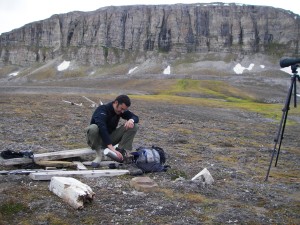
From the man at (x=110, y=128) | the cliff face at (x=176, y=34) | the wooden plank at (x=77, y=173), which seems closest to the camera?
the wooden plank at (x=77, y=173)

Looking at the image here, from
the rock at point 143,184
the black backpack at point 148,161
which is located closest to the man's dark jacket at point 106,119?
the black backpack at point 148,161

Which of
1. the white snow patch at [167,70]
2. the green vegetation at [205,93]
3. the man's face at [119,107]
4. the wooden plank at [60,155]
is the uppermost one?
the man's face at [119,107]

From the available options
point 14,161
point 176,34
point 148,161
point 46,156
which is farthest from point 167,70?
point 14,161

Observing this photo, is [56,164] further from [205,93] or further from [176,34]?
[176,34]

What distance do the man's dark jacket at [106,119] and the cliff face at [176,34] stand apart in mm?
168032

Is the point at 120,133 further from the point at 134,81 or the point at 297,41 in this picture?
the point at 297,41

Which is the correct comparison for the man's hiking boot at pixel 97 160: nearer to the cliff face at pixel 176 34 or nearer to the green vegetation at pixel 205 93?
the green vegetation at pixel 205 93

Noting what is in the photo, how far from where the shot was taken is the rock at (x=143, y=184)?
29.2 feet

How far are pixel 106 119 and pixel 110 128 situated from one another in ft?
1.94

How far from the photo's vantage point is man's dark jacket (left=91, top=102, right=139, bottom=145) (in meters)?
10.4

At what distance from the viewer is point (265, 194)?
30.6ft

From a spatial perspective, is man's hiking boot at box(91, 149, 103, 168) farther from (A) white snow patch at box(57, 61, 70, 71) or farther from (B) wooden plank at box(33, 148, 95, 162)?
(A) white snow patch at box(57, 61, 70, 71)

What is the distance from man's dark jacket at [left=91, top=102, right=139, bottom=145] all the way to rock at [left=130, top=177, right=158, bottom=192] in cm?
154

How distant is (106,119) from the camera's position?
432 inches
